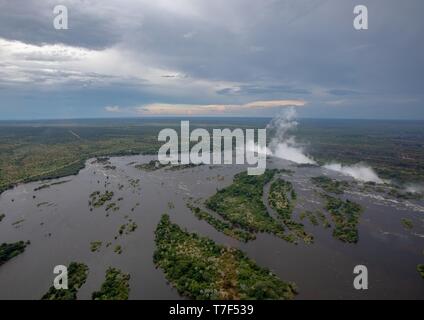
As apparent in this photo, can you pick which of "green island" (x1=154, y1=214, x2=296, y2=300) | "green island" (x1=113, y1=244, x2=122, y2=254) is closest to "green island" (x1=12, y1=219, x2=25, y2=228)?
"green island" (x1=113, y1=244, x2=122, y2=254)

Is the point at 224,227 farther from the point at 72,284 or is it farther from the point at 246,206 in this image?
the point at 72,284

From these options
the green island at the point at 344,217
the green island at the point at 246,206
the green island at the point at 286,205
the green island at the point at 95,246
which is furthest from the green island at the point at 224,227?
the green island at the point at 95,246

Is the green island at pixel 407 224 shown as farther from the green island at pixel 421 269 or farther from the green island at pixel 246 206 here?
the green island at pixel 246 206

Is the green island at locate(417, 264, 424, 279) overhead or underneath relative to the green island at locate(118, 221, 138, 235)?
underneath

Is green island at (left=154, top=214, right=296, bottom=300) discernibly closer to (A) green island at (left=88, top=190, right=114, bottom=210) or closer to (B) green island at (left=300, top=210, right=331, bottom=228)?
(B) green island at (left=300, top=210, right=331, bottom=228)
